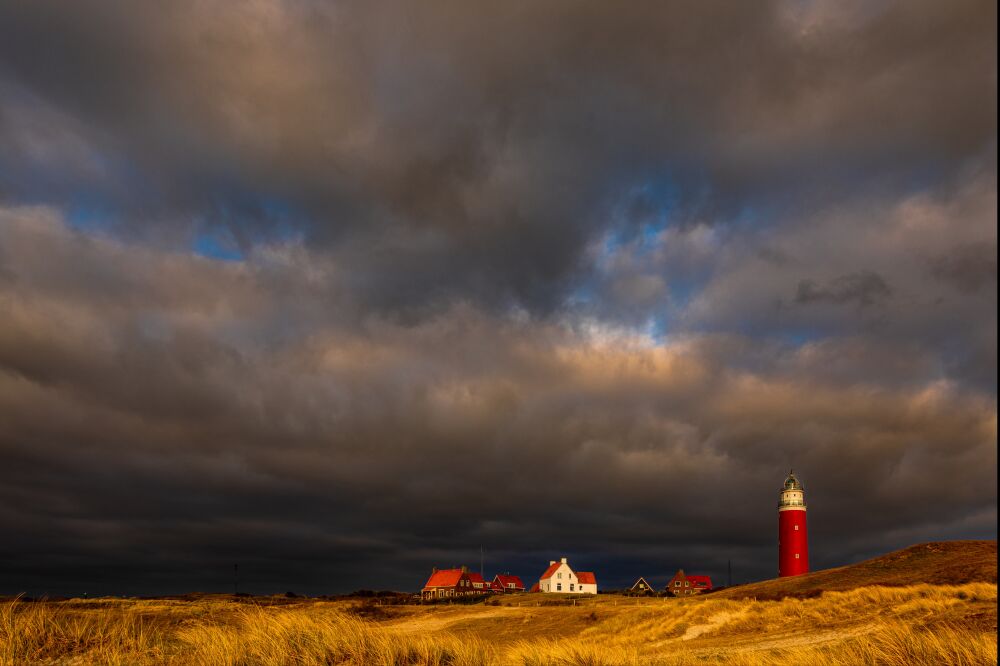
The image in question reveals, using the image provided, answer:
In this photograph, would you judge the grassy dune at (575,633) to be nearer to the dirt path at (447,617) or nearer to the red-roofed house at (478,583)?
the dirt path at (447,617)

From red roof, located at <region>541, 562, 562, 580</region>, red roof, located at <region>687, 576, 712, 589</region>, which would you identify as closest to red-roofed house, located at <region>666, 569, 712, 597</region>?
red roof, located at <region>687, 576, 712, 589</region>

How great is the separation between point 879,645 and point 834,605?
27.8 metres

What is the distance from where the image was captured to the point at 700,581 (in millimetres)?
142750

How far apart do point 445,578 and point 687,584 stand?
4529cm

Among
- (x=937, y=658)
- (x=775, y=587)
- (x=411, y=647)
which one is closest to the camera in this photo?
(x=937, y=658)

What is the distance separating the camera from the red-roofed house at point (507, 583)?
145625 mm

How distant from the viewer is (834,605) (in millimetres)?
41562

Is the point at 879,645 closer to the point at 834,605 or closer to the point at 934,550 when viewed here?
the point at 834,605

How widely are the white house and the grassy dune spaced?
73497mm

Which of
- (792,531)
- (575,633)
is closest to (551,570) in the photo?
(792,531)

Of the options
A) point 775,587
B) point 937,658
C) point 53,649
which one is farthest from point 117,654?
point 775,587

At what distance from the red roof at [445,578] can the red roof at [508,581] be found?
13.0 m

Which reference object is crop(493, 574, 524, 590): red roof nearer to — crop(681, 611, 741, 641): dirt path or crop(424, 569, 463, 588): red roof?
crop(424, 569, 463, 588): red roof

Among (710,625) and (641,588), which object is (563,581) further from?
(710,625)
